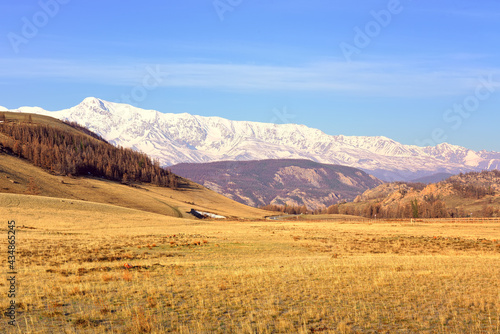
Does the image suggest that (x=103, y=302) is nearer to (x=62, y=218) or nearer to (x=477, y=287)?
(x=477, y=287)

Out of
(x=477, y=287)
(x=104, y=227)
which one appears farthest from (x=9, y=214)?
(x=477, y=287)

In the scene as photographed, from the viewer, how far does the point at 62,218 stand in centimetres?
8344

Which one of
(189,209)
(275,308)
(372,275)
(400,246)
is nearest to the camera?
(275,308)

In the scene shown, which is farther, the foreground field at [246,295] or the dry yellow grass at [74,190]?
the dry yellow grass at [74,190]

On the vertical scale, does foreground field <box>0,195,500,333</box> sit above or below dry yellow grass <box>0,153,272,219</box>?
below

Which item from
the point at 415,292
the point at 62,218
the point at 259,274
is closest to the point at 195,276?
the point at 259,274

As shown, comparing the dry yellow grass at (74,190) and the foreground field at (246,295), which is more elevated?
the dry yellow grass at (74,190)

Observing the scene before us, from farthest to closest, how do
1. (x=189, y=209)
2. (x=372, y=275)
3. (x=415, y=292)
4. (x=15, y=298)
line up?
(x=189, y=209) → (x=372, y=275) → (x=415, y=292) → (x=15, y=298)

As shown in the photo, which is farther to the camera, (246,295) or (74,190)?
(74,190)

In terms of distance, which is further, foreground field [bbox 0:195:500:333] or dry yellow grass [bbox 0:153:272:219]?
dry yellow grass [bbox 0:153:272:219]

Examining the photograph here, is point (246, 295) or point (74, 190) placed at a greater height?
point (74, 190)

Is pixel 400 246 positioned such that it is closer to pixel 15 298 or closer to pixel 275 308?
pixel 275 308

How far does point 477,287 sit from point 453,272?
209 inches

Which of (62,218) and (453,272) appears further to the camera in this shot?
(62,218)
